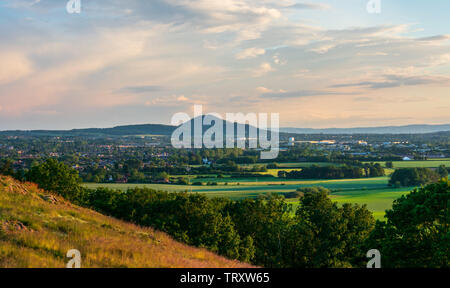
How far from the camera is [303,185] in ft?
327

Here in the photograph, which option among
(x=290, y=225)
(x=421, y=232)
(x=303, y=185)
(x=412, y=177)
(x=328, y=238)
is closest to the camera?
(x=421, y=232)

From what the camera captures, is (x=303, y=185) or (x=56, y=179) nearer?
(x=56, y=179)

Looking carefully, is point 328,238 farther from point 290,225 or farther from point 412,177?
point 412,177

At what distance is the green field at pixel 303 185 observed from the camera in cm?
7788

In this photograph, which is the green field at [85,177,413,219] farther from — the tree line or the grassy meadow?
the tree line

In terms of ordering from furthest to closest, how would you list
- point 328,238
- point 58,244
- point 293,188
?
point 293,188
point 328,238
point 58,244

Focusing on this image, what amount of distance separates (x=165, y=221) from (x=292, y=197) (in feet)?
169

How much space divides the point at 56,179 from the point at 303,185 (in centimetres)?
6802

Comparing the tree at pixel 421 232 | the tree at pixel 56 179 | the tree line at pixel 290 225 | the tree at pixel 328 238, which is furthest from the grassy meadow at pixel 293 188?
the tree at pixel 421 232

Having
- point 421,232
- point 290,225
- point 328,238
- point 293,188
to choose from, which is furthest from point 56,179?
point 293,188

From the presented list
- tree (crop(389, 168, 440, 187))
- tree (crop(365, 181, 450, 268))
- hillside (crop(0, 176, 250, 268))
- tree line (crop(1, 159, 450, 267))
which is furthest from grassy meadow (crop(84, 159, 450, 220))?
hillside (crop(0, 176, 250, 268))

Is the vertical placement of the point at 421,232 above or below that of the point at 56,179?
below

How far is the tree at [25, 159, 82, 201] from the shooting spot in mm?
45750
